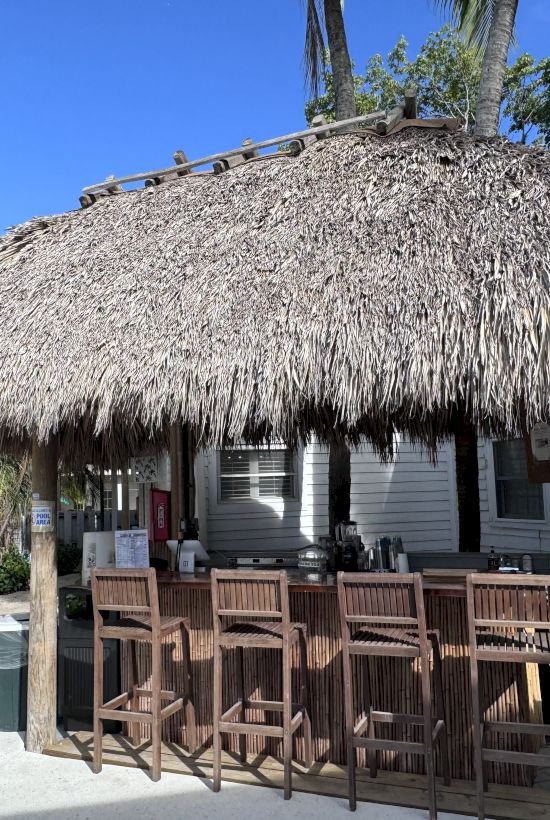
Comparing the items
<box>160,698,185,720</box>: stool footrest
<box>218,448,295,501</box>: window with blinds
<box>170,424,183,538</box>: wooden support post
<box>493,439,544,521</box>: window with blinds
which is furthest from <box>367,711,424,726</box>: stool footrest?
<box>218,448,295,501</box>: window with blinds

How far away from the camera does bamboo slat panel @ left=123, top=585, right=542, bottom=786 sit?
4109 millimetres

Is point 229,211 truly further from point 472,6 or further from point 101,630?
point 472,6

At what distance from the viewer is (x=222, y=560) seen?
5844 mm

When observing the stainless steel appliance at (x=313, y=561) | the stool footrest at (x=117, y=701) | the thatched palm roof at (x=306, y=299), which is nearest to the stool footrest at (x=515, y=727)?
the stainless steel appliance at (x=313, y=561)

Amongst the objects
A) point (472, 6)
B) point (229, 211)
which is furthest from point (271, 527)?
point (472, 6)

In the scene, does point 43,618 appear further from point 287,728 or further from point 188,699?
point 287,728

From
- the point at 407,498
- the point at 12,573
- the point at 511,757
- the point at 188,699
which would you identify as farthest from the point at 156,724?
the point at 12,573

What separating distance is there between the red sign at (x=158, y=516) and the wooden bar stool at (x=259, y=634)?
5.90 feet

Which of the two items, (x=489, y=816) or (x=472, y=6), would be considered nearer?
(x=489, y=816)

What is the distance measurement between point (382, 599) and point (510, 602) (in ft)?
2.22

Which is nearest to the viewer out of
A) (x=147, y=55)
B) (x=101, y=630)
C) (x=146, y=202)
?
(x=101, y=630)

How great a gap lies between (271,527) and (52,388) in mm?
6377

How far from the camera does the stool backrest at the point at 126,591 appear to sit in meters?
4.36

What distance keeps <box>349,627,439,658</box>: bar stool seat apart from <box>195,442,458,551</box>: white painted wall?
21.2 feet
